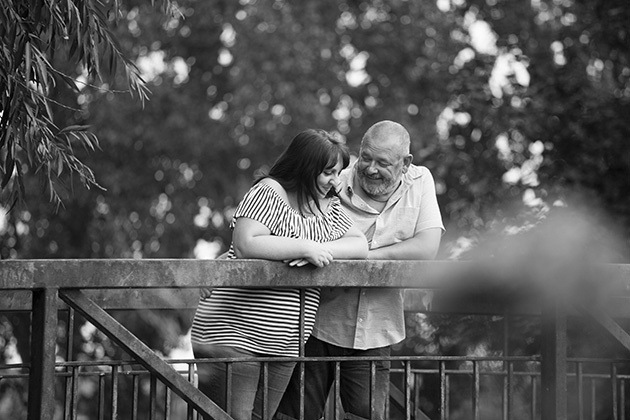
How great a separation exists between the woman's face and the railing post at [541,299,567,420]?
0.89 metres

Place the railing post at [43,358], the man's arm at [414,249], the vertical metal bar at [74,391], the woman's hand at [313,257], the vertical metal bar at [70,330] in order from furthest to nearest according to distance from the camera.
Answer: the man's arm at [414,249] → the vertical metal bar at [70,330] → the woman's hand at [313,257] → the vertical metal bar at [74,391] → the railing post at [43,358]

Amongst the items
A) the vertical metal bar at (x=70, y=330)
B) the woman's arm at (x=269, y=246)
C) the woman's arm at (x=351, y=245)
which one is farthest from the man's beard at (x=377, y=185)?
the vertical metal bar at (x=70, y=330)

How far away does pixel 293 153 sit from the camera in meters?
4.27

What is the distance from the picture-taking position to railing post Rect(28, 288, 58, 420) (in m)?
3.49

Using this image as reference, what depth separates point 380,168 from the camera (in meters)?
4.71

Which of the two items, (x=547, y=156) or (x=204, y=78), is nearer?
(x=547, y=156)

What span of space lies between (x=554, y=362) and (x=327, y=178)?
103cm

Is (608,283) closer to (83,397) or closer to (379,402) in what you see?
(379,402)

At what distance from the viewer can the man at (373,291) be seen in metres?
4.45

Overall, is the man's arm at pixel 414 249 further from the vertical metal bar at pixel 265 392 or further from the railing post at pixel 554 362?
the vertical metal bar at pixel 265 392

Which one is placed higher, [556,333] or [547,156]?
[547,156]

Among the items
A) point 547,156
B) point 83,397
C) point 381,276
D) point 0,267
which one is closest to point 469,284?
point 381,276

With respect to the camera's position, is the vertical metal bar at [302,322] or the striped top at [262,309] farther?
the striped top at [262,309]

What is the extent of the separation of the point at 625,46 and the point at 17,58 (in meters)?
6.94
